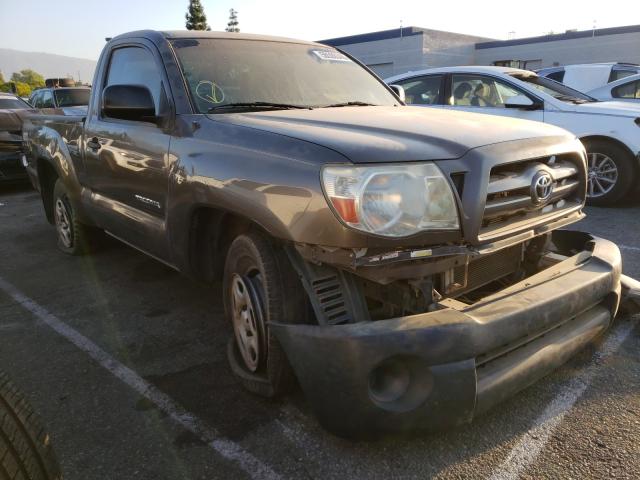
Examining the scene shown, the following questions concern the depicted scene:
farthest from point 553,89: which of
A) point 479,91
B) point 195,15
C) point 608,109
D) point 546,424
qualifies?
point 195,15

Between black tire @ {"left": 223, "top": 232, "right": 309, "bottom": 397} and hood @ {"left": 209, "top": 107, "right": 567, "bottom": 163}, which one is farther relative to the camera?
black tire @ {"left": 223, "top": 232, "right": 309, "bottom": 397}

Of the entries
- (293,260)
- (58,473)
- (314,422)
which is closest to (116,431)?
(58,473)

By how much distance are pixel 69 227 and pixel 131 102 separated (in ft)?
7.92

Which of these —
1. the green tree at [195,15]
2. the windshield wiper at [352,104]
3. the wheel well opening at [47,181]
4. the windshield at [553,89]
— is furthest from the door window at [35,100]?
the green tree at [195,15]

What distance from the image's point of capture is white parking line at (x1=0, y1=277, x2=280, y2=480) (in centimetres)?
214

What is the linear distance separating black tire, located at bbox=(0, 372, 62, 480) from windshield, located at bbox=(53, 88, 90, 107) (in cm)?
1175

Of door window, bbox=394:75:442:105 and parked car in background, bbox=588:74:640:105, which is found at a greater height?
door window, bbox=394:75:442:105

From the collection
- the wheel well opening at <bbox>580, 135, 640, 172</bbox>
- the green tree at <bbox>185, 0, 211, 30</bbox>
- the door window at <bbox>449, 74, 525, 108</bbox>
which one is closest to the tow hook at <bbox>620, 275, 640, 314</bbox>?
the wheel well opening at <bbox>580, 135, 640, 172</bbox>

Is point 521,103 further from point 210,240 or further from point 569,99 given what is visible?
point 210,240

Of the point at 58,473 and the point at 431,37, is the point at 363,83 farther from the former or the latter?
the point at 431,37

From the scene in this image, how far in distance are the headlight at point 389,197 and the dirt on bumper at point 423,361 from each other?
1.15 ft

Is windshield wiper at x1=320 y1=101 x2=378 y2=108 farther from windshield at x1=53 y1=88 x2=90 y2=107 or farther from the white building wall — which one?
the white building wall

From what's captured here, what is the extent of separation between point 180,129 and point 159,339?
1.34m

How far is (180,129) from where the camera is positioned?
2838 mm
